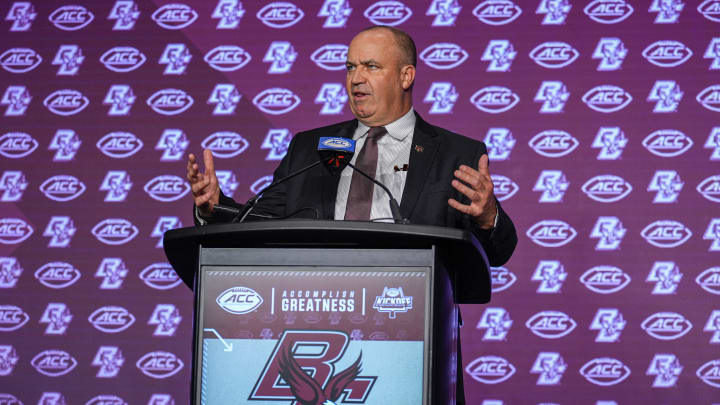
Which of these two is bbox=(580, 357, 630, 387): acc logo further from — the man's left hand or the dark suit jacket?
the man's left hand

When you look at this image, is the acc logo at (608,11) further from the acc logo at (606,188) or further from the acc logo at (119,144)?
the acc logo at (119,144)

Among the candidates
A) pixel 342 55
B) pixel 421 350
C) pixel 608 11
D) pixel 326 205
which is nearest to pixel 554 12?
pixel 608 11

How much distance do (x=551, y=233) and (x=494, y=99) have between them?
75cm

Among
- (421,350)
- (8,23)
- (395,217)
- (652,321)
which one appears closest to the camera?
(421,350)

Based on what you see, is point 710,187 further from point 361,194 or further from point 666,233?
point 361,194

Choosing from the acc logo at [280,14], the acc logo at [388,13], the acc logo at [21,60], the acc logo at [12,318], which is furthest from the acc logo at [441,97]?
the acc logo at [12,318]

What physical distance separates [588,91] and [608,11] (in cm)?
44

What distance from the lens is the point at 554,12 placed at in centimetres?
429

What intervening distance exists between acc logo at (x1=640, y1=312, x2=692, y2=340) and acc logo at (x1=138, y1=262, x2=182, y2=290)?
7.91 ft

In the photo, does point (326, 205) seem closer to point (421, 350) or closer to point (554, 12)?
point (421, 350)

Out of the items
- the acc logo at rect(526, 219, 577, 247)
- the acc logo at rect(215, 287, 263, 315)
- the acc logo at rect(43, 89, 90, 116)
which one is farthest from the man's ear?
the acc logo at rect(43, 89, 90, 116)

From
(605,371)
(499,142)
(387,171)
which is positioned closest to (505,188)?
(499,142)

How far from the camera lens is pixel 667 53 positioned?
420cm

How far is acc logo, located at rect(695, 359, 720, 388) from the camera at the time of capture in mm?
3920
